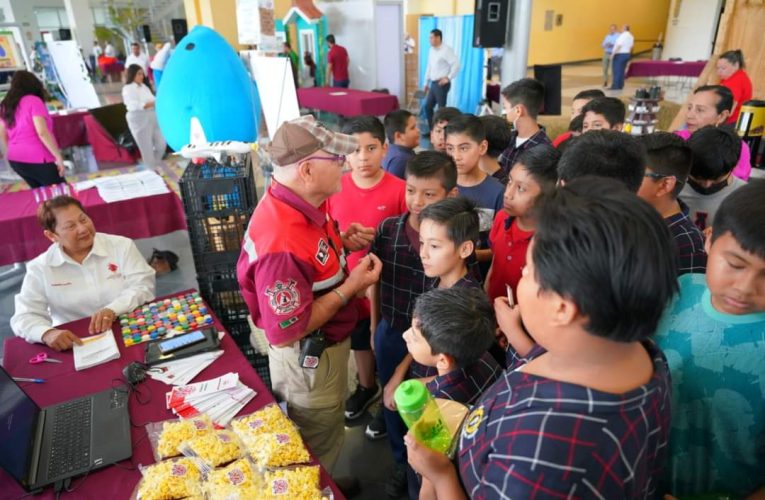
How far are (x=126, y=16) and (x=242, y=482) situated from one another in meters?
19.1

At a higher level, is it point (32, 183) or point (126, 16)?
point (126, 16)

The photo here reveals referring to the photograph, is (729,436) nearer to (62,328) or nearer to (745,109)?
(62,328)

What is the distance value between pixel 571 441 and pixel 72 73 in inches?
339

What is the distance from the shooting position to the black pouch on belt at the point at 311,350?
162 centimetres

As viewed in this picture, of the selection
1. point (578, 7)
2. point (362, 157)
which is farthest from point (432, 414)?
point (578, 7)

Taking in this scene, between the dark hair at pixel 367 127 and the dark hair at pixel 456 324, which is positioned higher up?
the dark hair at pixel 367 127

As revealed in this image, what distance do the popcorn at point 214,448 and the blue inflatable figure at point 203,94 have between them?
346 centimetres

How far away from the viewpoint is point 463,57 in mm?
9727

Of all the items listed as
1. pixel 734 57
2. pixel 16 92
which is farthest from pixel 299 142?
pixel 734 57

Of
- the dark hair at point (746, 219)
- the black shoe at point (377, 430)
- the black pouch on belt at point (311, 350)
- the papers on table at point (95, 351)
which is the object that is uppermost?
the dark hair at point (746, 219)

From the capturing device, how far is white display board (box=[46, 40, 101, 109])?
686 centimetres

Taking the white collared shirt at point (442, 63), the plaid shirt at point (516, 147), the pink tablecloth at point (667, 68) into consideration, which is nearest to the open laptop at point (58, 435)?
the plaid shirt at point (516, 147)

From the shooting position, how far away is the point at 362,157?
7.92 ft

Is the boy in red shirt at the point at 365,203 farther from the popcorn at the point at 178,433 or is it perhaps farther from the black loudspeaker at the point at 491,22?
the black loudspeaker at the point at 491,22
